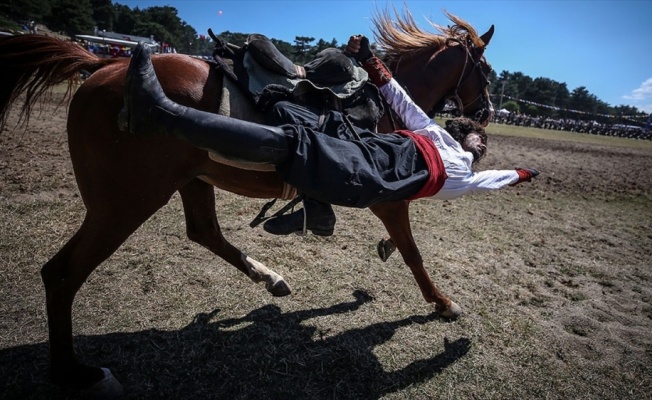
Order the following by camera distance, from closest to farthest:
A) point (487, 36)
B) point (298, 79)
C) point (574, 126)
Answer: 1. point (298, 79)
2. point (487, 36)
3. point (574, 126)

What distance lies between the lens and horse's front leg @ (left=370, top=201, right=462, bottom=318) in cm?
329

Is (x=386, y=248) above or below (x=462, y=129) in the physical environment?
below

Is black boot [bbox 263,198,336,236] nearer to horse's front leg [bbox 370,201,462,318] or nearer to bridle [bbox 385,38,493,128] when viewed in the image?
horse's front leg [bbox 370,201,462,318]

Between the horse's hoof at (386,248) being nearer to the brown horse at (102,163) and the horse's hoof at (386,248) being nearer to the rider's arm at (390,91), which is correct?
the rider's arm at (390,91)

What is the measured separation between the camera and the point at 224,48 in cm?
266

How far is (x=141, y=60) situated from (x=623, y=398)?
3751 millimetres

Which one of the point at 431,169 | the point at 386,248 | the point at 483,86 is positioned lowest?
the point at 386,248

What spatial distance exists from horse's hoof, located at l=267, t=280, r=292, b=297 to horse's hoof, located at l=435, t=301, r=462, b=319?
137cm

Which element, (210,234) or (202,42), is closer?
(210,234)

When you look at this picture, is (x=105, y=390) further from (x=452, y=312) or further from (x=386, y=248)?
(x=452, y=312)

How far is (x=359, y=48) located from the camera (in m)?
3.20

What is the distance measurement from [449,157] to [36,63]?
9.21ft

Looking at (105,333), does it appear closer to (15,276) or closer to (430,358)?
(15,276)

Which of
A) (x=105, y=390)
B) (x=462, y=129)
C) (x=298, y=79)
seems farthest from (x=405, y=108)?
(x=105, y=390)
